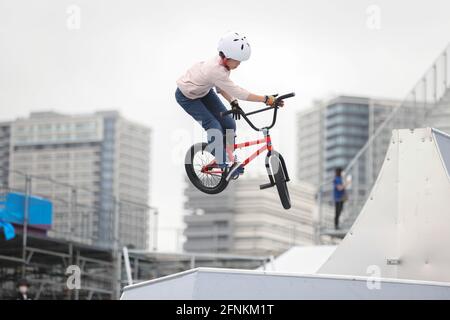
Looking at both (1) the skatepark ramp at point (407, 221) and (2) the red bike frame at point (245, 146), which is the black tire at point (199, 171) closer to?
(2) the red bike frame at point (245, 146)

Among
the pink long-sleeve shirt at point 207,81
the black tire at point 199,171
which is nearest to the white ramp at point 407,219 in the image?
the black tire at point 199,171

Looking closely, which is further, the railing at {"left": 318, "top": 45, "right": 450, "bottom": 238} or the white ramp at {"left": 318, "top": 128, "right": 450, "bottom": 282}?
the railing at {"left": 318, "top": 45, "right": 450, "bottom": 238}

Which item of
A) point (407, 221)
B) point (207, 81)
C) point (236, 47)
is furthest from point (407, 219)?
point (236, 47)

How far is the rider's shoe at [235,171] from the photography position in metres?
16.3

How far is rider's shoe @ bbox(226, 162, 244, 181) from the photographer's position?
16.3 meters

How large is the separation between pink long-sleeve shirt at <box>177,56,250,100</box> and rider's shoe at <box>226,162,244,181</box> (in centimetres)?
96

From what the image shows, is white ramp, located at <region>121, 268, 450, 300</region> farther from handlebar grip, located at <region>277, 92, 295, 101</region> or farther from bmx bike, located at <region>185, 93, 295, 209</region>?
handlebar grip, located at <region>277, 92, 295, 101</region>

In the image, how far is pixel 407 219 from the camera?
18.6m

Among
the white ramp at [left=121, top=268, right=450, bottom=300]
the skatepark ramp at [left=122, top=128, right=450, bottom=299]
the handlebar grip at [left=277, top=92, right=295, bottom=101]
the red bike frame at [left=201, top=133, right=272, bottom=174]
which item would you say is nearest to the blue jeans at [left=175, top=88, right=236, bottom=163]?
the red bike frame at [left=201, top=133, right=272, bottom=174]

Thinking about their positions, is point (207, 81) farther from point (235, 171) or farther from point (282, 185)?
point (282, 185)

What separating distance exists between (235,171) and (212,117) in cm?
80

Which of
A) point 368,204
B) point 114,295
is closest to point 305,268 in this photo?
point 114,295

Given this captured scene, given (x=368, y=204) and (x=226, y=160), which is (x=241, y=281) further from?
(x=368, y=204)
